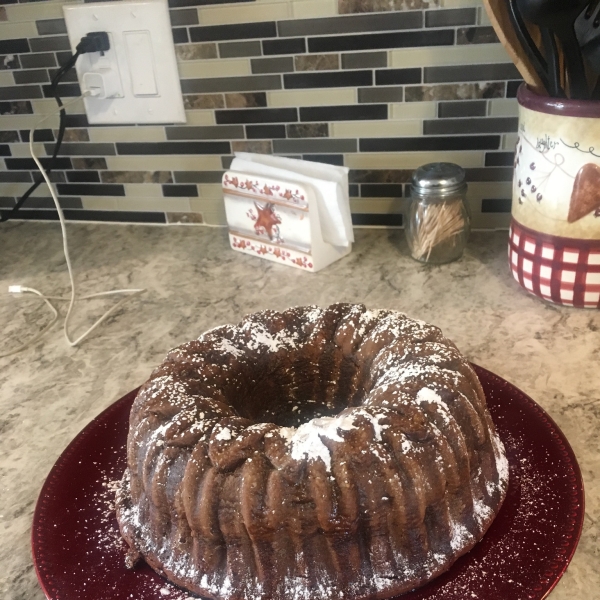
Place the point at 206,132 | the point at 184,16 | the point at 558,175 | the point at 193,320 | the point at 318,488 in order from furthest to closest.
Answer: the point at 206,132
the point at 184,16
the point at 193,320
the point at 558,175
the point at 318,488

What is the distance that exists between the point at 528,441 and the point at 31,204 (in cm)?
114

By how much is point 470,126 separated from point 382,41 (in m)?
0.20

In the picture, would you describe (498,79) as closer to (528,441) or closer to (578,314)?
(578,314)

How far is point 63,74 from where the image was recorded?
1281mm

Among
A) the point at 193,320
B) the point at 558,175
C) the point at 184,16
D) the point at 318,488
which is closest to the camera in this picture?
the point at 318,488

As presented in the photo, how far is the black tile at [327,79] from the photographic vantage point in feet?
3.75

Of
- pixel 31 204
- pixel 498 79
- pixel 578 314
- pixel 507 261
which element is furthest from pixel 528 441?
pixel 31 204

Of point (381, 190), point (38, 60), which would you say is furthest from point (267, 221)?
point (38, 60)

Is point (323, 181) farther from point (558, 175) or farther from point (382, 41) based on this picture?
point (558, 175)

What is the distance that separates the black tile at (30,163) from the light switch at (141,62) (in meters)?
0.24

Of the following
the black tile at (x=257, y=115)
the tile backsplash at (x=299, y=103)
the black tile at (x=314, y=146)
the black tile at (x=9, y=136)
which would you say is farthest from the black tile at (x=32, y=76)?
the black tile at (x=314, y=146)

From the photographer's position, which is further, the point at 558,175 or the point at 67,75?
the point at 67,75

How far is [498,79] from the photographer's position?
109 centimetres

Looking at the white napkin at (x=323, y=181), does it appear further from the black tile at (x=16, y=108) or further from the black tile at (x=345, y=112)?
the black tile at (x=16, y=108)
